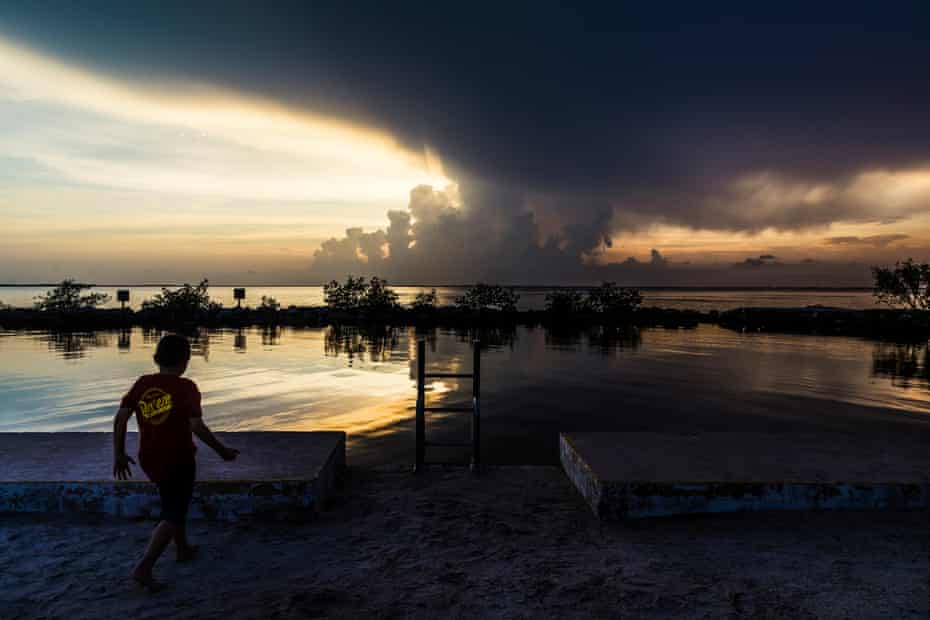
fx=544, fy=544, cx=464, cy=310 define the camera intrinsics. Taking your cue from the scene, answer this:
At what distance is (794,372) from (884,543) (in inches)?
741

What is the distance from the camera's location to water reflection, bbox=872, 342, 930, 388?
19688 mm

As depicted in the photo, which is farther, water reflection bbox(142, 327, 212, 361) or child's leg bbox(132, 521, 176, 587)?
water reflection bbox(142, 327, 212, 361)

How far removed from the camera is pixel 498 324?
43.4 metres

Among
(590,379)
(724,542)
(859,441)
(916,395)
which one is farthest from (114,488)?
(916,395)

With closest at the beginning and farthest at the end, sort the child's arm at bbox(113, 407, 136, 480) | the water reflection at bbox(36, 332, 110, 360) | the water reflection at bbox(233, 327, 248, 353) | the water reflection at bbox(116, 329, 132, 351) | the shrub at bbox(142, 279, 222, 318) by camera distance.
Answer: the child's arm at bbox(113, 407, 136, 480) < the water reflection at bbox(36, 332, 110, 360) < the water reflection at bbox(233, 327, 248, 353) < the water reflection at bbox(116, 329, 132, 351) < the shrub at bbox(142, 279, 222, 318)

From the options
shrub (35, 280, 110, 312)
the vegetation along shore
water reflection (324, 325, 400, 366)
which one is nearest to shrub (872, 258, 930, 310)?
the vegetation along shore

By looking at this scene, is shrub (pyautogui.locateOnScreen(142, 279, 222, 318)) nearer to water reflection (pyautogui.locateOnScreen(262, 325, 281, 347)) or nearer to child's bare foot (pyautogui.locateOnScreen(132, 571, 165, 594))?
water reflection (pyautogui.locateOnScreen(262, 325, 281, 347))

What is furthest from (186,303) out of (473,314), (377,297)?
(473,314)

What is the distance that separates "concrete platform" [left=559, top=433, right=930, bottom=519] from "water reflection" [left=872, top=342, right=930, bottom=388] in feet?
52.9

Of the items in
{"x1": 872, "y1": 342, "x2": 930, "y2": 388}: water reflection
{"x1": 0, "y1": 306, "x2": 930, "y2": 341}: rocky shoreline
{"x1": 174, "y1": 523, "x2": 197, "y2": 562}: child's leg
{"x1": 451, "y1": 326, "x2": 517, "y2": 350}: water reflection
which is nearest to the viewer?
{"x1": 174, "y1": 523, "x2": 197, "y2": 562}: child's leg

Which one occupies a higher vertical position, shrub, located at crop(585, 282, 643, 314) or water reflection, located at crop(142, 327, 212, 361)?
shrub, located at crop(585, 282, 643, 314)

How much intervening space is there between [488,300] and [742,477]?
41544 mm

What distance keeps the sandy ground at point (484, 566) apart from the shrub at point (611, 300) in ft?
134

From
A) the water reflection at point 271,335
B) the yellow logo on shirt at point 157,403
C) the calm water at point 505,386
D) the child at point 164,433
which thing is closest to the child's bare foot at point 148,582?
the child at point 164,433
